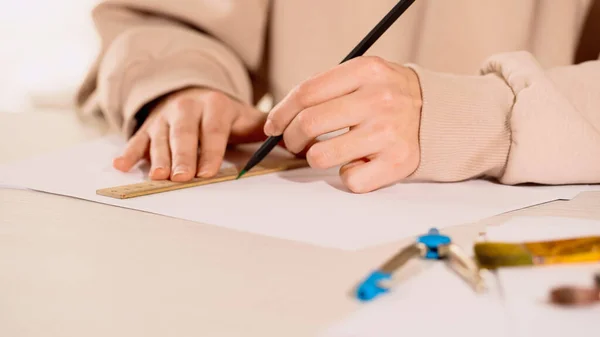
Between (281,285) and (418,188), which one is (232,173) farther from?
(281,285)

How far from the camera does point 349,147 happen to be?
0.61m

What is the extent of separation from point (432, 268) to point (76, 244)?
26 cm

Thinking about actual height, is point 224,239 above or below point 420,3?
below

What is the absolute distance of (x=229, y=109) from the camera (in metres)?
0.80

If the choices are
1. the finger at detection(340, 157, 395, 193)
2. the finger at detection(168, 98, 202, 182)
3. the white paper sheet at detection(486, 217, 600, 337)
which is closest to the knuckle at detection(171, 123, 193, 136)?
the finger at detection(168, 98, 202, 182)

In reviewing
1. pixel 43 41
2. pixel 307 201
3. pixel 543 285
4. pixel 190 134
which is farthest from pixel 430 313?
pixel 43 41

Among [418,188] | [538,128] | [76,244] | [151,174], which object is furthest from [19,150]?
[538,128]

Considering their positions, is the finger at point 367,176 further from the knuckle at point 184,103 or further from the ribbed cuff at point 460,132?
the knuckle at point 184,103

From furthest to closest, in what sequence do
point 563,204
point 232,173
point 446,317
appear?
point 232,173, point 563,204, point 446,317

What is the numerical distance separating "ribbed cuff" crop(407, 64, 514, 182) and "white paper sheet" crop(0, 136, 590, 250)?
2 centimetres

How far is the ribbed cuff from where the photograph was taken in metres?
0.62

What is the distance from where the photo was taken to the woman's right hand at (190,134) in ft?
2.19

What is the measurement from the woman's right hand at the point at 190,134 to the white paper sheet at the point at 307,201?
0.03 meters

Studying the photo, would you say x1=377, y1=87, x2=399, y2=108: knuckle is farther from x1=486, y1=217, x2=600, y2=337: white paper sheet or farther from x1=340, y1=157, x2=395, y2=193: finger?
x1=486, y1=217, x2=600, y2=337: white paper sheet
